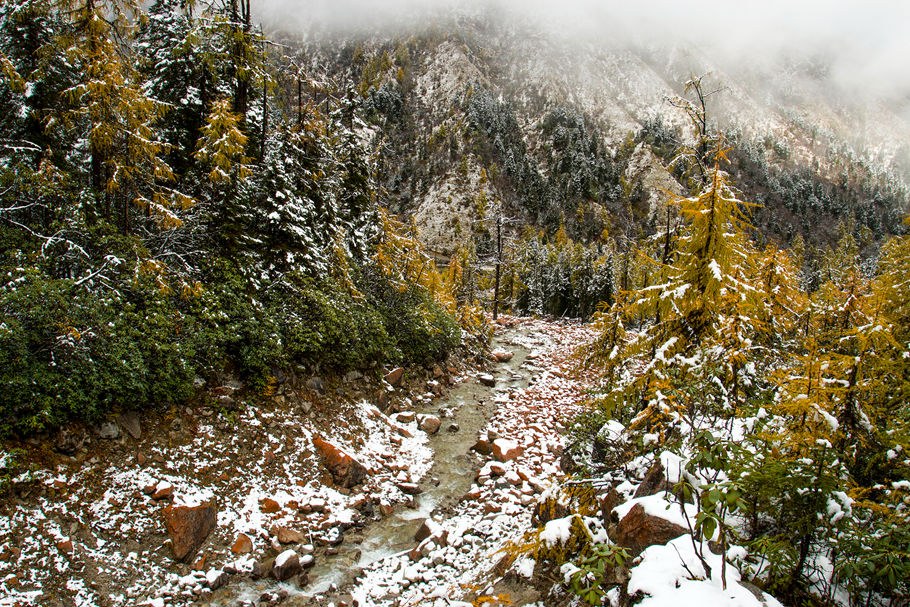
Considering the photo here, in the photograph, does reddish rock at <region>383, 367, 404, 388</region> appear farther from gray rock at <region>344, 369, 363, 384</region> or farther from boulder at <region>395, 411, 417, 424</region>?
boulder at <region>395, 411, 417, 424</region>

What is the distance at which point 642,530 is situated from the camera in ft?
15.5

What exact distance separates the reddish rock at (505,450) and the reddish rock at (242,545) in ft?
20.4

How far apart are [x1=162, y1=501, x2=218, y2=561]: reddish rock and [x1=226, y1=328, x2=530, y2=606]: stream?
3.58 feet

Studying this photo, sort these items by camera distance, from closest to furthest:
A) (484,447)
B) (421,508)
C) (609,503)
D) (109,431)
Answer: (609,503) → (109,431) → (421,508) → (484,447)

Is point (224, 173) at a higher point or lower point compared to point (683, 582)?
higher

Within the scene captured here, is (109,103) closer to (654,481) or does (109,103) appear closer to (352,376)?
(352,376)

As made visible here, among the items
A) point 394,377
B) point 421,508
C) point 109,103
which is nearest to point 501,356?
point 394,377

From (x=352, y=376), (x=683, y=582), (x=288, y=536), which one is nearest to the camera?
(x=683, y=582)

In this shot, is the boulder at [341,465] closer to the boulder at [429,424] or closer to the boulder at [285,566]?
the boulder at [285,566]

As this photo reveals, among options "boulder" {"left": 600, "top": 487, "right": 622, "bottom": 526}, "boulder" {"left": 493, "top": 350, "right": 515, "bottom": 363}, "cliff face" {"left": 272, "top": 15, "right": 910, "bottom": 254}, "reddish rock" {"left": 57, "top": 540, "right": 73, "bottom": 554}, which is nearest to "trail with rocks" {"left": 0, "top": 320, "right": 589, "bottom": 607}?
"reddish rock" {"left": 57, "top": 540, "right": 73, "bottom": 554}

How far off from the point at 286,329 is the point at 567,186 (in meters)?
131

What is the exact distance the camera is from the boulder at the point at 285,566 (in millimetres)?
6566

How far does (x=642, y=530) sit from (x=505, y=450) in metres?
6.51

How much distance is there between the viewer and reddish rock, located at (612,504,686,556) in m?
4.54
